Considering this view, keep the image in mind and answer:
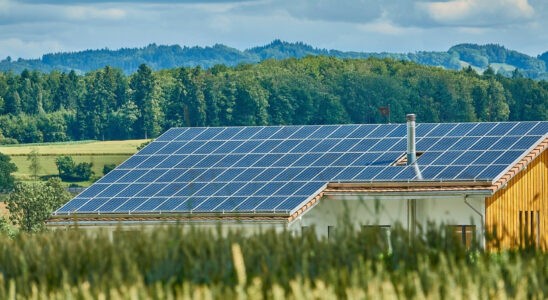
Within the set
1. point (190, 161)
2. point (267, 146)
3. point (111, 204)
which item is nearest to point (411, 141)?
point (267, 146)

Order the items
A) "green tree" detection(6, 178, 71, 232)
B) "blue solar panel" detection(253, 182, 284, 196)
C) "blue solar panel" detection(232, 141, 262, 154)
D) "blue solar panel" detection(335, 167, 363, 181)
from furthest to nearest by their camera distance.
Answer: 1. "green tree" detection(6, 178, 71, 232)
2. "blue solar panel" detection(232, 141, 262, 154)
3. "blue solar panel" detection(335, 167, 363, 181)
4. "blue solar panel" detection(253, 182, 284, 196)

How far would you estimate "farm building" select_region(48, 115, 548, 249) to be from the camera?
4322 cm

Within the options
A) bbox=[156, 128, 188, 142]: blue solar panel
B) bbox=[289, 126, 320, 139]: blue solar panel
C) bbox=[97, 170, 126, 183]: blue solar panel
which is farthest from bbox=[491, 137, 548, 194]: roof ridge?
bbox=[156, 128, 188, 142]: blue solar panel

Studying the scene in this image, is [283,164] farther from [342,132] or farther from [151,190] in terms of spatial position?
[342,132]

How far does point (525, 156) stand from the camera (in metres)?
45.5

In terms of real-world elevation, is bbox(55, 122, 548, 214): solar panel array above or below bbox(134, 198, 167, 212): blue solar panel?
above

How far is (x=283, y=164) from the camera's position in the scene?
47.8 m

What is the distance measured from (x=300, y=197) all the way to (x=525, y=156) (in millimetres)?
7283

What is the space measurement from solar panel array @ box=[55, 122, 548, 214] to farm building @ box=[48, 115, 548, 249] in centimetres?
4

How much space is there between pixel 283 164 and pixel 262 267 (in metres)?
30.5

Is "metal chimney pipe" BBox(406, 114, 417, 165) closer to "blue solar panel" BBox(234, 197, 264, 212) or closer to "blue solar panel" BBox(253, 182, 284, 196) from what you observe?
"blue solar panel" BBox(253, 182, 284, 196)

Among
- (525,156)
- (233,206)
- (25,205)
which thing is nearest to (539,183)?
(525,156)

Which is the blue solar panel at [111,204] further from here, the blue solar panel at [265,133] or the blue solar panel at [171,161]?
the blue solar panel at [265,133]

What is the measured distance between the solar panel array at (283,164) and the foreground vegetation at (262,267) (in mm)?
23605
